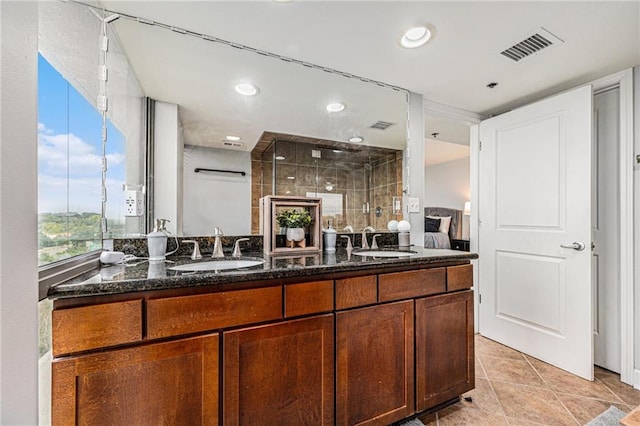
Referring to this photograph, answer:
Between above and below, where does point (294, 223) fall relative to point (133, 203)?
below

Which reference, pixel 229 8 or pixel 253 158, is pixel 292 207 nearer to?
pixel 253 158

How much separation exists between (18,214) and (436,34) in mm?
1937

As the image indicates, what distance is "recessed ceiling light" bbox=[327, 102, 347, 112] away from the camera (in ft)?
6.95

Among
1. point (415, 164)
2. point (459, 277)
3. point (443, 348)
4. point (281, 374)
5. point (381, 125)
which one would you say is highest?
point (381, 125)

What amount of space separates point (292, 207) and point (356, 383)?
1.06 metres

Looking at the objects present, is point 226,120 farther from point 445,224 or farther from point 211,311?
point 445,224

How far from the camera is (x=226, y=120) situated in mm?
1786

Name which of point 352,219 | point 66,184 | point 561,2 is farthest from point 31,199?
point 561,2

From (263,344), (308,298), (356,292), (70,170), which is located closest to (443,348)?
(356,292)

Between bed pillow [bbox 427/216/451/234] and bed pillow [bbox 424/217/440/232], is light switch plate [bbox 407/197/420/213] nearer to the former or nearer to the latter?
bed pillow [bbox 424/217/440/232]

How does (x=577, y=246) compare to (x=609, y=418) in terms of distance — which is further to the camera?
(x=577, y=246)

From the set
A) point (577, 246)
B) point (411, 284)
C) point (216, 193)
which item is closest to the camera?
point (411, 284)

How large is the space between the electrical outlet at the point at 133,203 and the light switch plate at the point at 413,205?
6.15 feet

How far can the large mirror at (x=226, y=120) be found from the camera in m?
1.58
